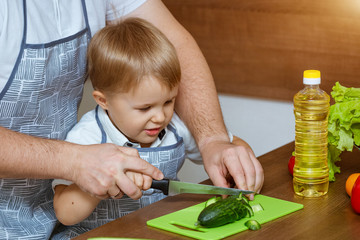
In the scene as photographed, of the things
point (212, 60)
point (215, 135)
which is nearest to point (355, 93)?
point (215, 135)

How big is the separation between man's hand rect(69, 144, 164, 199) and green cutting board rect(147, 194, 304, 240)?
0.10 m

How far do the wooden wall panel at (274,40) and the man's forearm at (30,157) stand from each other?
55.6 inches

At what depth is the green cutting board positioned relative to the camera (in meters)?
1.27

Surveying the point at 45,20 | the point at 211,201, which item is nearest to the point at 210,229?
the point at 211,201

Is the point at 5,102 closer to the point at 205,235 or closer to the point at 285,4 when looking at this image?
the point at 205,235

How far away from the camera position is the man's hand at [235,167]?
1507mm

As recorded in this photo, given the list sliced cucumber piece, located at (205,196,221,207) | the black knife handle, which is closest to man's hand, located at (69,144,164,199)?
the black knife handle

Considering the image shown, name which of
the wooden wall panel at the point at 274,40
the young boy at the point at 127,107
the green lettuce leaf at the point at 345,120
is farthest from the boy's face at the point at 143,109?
the wooden wall panel at the point at 274,40

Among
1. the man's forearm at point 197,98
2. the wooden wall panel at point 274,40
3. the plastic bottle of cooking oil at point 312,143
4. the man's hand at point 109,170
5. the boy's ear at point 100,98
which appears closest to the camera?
the man's hand at point 109,170

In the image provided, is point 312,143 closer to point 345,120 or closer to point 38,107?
point 345,120

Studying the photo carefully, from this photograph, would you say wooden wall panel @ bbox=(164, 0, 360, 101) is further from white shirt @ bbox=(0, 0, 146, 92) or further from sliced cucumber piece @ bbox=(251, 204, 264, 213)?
sliced cucumber piece @ bbox=(251, 204, 264, 213)

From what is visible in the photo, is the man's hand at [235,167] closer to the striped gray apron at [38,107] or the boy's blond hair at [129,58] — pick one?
the boy's blond hair at [129,58]

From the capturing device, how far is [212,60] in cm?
277

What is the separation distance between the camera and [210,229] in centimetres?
129
